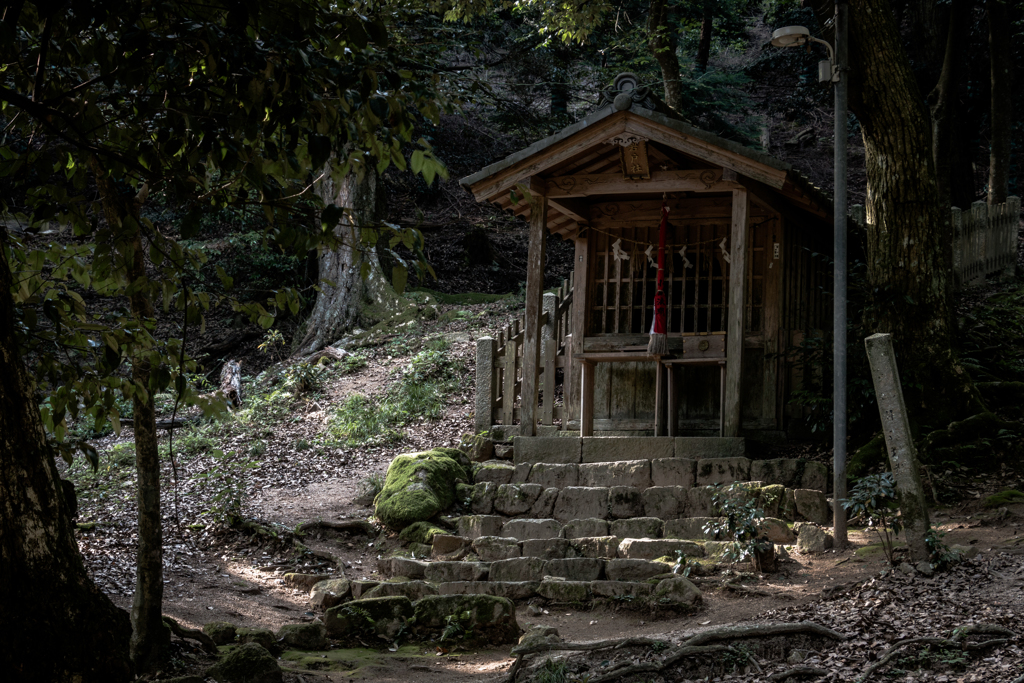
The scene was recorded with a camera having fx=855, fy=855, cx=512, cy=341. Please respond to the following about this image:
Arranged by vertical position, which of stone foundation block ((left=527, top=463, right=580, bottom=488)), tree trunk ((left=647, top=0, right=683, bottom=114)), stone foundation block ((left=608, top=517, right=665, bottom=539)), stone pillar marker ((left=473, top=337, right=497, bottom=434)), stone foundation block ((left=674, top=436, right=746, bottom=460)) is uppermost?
tree trunk ((left=647, top=0, right=683, bottom=114))

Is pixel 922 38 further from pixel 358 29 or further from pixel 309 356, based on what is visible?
pixel 358 29


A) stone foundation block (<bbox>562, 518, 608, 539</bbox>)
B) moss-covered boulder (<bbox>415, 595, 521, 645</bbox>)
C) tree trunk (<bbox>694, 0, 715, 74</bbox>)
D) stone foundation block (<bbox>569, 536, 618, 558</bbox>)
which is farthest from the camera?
tree trunk (<bbox>694, 0, 715, 74</bbox>)

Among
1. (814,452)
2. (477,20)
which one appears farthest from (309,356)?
(814,452)

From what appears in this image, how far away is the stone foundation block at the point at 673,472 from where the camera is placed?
8781 millimetres

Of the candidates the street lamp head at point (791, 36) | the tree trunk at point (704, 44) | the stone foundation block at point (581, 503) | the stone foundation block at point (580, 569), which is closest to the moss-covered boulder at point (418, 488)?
the stone foundation block at point (581, 503)

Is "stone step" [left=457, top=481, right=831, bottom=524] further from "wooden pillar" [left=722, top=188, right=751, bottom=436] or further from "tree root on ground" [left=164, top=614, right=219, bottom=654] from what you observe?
"tree root on ground" [left=164, top=614, right=219, bottom=654]

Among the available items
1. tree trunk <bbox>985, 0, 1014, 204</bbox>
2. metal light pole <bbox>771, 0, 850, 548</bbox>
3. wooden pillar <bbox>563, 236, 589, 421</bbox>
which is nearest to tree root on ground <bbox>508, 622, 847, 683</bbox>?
metal light pole <bbox>771, 0, 850, 548</bbox>

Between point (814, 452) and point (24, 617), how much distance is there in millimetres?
8343

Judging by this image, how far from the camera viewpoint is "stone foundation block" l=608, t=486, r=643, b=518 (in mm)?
8516

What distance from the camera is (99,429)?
15.5ft

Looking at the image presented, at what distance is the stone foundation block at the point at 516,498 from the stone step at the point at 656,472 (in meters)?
0.15

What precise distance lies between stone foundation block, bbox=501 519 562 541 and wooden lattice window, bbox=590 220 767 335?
330 centimetres

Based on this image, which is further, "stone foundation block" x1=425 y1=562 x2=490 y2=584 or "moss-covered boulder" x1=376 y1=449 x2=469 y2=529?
"moss-covered boulder" x1=376 y1=449 x2=469 y2=529

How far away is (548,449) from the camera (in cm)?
979
